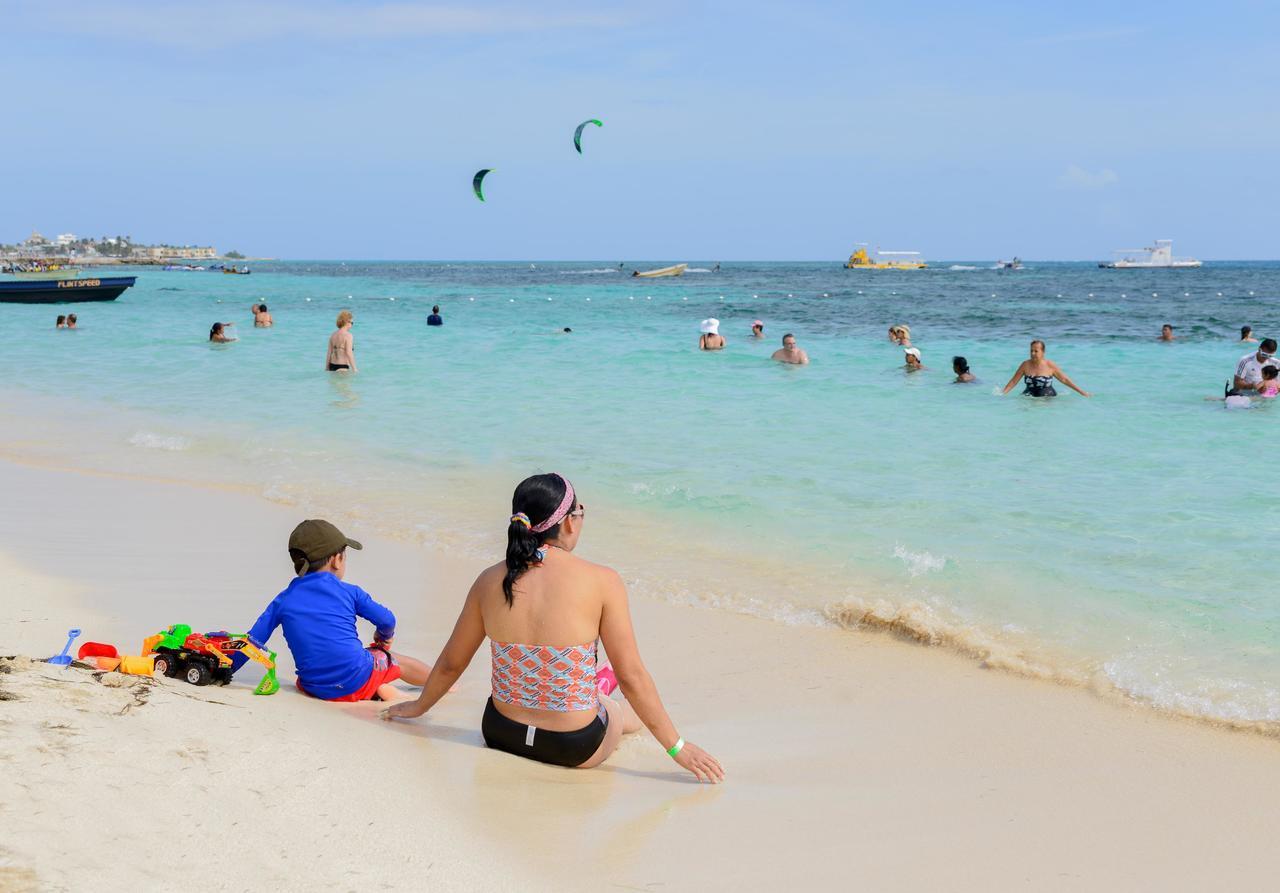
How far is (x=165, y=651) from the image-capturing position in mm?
3965

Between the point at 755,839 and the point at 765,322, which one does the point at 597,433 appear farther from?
the point at 765,322

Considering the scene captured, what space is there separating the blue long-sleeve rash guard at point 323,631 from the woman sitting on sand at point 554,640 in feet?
2.28

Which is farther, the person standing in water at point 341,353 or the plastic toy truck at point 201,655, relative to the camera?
the person standing in water at point 341,353

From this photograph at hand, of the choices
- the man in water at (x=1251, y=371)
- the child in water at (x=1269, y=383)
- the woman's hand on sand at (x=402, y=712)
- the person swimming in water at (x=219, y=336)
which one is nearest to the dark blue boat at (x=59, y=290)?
the person swimming in water at (x=219, y=336)

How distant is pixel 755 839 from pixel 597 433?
28.6 ft

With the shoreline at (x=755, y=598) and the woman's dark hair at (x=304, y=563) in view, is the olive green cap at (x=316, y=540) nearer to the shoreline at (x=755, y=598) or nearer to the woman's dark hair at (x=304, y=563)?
the woman's dark hair at (x=304, y=563)

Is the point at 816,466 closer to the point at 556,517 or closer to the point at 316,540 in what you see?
the point at 316,540

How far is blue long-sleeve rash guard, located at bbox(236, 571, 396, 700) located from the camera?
4.10 m

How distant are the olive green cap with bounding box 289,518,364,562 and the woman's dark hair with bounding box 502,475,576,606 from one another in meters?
1.01

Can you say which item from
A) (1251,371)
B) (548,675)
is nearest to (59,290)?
(1251,371)

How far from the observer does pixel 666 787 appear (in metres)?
3.50

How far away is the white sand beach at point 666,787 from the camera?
2.64 meters

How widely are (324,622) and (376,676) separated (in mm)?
311

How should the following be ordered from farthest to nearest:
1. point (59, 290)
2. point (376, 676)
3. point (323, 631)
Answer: point (59, 290)
point (376, 676)
point (323, 631)
